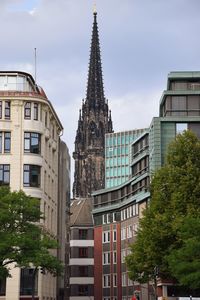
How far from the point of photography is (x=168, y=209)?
220 ft

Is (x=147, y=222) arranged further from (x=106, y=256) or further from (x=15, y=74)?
(x=106, y=256)

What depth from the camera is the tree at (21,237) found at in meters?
57.3

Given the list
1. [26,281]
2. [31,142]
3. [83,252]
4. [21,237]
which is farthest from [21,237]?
[83,252]

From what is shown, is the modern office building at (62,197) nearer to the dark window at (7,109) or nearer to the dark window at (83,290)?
the dark window at (7,109)

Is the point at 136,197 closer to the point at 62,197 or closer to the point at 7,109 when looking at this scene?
the point at 62,197

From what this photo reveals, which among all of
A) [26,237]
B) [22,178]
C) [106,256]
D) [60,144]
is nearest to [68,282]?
[106,256]

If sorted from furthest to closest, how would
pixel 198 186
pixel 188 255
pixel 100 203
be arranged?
pixel 100 203 < pixel 198 186 < pixel 188 255

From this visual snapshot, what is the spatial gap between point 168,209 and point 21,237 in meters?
15.7

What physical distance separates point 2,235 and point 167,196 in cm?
1779

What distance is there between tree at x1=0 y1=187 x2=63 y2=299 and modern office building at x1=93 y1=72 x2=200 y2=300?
10520 mm

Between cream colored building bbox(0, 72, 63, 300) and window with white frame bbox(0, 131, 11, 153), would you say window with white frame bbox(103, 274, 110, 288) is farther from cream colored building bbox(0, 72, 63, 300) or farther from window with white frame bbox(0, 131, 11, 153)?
window with white frame bbox(0, 131, 11, 153)

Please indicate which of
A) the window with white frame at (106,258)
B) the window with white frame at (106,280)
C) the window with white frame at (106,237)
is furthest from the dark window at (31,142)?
the window with white frame at (106,280)

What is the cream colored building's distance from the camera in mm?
80688

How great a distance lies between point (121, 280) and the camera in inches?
4860
